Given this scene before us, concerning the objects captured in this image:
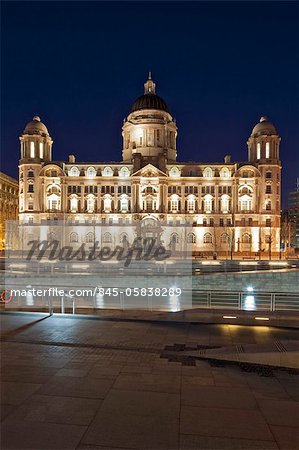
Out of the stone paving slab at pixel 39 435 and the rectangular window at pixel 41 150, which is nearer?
the stone paving slab at pixel 39 435

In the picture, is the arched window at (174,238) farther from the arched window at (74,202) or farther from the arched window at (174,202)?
the arched window at (74,202)

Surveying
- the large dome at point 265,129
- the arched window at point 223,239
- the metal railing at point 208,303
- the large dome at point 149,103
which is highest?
the large dome at point 149,103

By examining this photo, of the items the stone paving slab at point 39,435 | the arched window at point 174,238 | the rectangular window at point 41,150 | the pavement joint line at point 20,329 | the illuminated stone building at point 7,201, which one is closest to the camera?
the stone paving slab at point 39,435

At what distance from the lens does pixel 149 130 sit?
89.7 metres

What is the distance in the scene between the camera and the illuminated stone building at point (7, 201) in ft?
285

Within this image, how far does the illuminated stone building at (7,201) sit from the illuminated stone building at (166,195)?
10181 mm

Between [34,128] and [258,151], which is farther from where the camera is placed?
[34,128]

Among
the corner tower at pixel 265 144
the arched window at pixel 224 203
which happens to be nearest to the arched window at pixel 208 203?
the arched window at pixel 224 203

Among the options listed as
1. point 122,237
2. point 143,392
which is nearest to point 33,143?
point 122,237

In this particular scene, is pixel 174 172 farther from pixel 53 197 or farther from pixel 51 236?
pixel 51 236

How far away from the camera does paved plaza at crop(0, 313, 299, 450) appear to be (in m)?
6.51

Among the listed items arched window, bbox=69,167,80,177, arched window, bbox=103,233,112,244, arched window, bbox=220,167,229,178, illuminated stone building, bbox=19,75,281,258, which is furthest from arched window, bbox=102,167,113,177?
arched window, bbox=220,167,229,178

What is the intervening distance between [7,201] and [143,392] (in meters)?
93.1

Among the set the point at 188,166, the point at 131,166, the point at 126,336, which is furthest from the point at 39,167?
the point at 126,336
